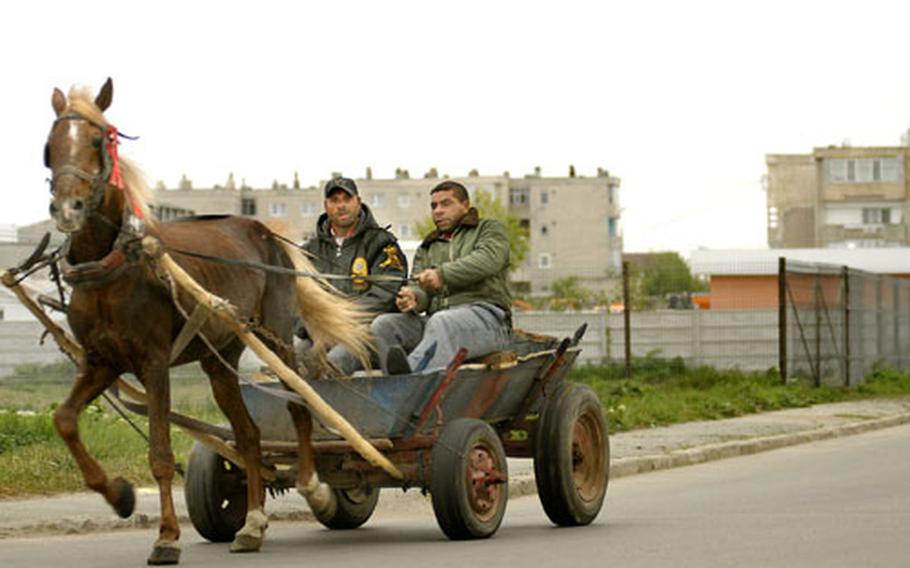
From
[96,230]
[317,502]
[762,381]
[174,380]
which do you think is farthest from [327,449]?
[762,381]

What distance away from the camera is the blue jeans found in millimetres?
11961

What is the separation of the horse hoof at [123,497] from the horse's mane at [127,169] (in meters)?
1.49

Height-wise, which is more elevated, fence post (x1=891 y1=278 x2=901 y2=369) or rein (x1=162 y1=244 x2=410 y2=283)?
rein (x1=162 y1=244 x2=410 y2=283)

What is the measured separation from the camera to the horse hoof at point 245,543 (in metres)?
11.1

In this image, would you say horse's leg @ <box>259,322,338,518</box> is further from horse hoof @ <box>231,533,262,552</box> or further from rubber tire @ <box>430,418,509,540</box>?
rubber tire @ <box>430,418,509,540</box>

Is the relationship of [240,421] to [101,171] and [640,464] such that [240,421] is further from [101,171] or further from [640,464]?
[640,464]

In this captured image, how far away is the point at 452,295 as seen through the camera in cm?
1253

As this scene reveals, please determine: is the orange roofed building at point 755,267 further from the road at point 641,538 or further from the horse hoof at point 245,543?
the horse hoof at point 245,543

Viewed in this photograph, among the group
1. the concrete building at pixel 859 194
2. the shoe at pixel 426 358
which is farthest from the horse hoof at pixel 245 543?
the concrete building at pixel 859 194

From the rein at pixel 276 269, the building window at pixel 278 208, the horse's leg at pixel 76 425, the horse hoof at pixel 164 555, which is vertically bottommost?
the horse hoof at pixel 164 555

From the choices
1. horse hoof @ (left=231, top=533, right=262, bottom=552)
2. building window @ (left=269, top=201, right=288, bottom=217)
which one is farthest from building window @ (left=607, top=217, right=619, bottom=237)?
horse hoof @ (left=231, top=533, right=262, bottom=552)

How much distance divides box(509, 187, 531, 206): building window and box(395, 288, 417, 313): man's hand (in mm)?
139845

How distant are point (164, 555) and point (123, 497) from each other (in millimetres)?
541

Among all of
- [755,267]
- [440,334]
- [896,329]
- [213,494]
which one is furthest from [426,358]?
[755,267]
